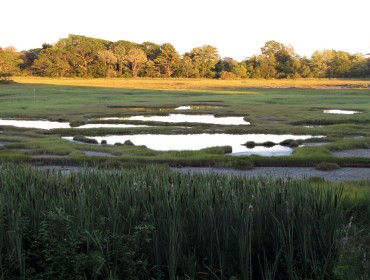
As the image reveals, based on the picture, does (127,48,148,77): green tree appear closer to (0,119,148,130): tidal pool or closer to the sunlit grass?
the sunlit grass

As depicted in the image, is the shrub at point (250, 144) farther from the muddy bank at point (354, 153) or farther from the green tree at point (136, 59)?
the green tree at point (136, 59)

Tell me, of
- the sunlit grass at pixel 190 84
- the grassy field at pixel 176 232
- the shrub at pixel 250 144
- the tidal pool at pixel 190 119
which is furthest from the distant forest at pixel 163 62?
the grassy field at pixel 176 232

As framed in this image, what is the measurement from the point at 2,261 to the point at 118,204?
1.42 meters

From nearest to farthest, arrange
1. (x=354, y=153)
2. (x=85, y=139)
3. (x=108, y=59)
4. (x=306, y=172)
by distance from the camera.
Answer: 1. (x=306, y=172)
2. (x=354, y=153)
3. (x=85, y=139)
4. (x=108, y=59)

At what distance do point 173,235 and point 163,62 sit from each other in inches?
4220

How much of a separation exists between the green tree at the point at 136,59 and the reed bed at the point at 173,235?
340 ft

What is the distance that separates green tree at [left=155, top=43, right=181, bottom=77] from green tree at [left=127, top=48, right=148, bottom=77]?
305cm

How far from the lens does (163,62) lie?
111 metres

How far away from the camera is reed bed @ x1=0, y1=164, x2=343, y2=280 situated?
18.7ft

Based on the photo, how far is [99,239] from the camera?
19.0 ft

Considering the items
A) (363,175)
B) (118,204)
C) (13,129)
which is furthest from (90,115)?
(118,204)

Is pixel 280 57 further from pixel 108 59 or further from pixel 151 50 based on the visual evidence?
pixel 108 59

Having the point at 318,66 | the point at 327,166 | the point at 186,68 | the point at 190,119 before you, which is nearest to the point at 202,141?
the point at 327,166

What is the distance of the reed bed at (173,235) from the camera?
5711 mm
